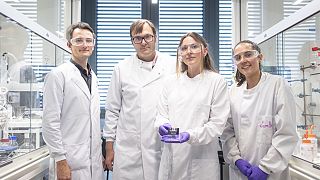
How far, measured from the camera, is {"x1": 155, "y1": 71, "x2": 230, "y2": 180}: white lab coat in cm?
178

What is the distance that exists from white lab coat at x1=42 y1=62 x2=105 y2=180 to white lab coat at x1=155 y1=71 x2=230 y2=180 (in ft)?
1.38

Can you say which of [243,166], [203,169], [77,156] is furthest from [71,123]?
[243,166]

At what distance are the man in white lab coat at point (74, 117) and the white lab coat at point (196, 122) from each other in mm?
424

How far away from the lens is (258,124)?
5.84 ft

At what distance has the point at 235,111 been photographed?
74.7 inches

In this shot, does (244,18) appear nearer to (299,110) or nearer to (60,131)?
(299,110)

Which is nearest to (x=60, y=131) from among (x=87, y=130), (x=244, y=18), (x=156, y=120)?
(x=87, y=130)

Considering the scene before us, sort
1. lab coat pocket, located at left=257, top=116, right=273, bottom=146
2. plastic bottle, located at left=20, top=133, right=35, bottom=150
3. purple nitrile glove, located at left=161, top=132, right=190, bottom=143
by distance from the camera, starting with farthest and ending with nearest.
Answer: plastic bottle, located at left=20, top=133, right=35, bottom=150
lab coat pocket, located at left=257, top=116, right=273, bottom=146
purple nitrile glove, located at left=161, top=132, right=190, bottom=143

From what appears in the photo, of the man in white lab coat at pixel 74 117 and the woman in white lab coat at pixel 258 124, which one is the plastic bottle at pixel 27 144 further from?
the woman in white lab coat at pixel 258 124

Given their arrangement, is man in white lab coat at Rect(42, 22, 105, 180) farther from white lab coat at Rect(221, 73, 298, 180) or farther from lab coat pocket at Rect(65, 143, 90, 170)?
white lab coat at Rect(221, 73, 298, 180)

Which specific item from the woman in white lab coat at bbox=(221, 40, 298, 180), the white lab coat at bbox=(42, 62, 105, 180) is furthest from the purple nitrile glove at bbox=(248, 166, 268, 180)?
the white lab coat at bbox=(42, 62, 105, 180)

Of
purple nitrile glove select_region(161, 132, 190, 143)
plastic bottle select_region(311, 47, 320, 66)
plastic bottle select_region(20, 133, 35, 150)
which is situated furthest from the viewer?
plastic bottle select_region(20, 133, 35, 150)

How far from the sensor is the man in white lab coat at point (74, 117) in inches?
68.2

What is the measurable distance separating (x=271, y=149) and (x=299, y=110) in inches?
20.6
